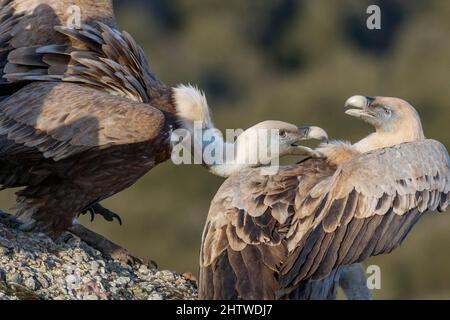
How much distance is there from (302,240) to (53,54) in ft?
11.8

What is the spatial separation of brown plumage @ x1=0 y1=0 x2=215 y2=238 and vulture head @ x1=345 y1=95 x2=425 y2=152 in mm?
1629

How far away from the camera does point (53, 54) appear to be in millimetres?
12906

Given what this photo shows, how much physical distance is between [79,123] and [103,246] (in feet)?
4.09

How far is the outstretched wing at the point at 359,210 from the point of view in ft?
35.1

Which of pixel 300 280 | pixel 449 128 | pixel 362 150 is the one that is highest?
pixel 362 150

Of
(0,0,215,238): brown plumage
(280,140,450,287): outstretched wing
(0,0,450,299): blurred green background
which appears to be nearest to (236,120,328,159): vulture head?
(0,0,215,238): brown plumage

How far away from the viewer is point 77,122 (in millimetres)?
12211

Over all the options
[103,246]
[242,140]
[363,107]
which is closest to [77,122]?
[103,246]

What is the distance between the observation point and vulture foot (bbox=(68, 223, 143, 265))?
40.8ft

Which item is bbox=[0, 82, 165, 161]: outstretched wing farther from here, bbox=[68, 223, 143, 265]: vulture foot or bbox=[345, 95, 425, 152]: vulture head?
bbox=[345, 95, 425, 152]: vulture head

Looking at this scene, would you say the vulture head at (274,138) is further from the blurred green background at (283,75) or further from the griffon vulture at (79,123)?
the blurred green background at (283,75)
